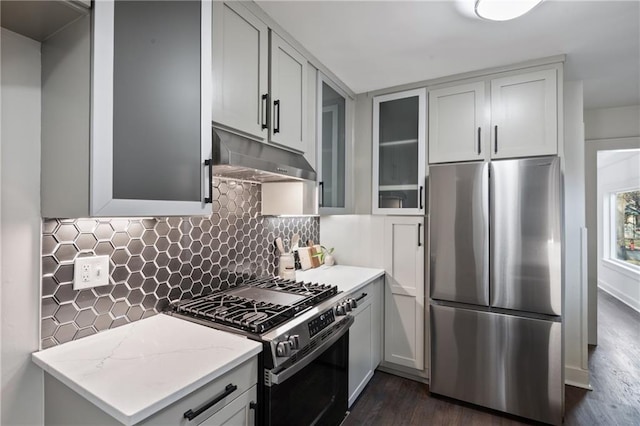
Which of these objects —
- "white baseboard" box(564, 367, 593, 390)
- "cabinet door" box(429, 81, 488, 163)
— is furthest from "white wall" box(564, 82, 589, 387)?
"cabinet door" box(429, 81, 488, 163)

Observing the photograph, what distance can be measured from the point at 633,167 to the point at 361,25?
550cm

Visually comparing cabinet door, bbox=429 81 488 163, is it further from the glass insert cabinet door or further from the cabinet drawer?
the cabinet drawer

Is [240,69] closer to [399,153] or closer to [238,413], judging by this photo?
[238,413]

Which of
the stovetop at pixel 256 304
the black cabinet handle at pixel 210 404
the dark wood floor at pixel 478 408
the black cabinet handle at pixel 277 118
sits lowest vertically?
the dark wood floor at pixel 478 408

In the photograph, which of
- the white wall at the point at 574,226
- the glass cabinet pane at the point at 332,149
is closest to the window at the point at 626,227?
the white wall at the point at 574,226

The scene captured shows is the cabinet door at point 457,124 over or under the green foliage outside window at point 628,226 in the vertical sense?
over

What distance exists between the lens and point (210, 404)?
1.02 m

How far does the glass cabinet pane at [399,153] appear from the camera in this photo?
2.69m

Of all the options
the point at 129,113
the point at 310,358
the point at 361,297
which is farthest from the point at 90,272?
the point at 361,297

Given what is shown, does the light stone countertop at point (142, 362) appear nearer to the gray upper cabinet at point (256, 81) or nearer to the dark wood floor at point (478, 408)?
the gray upper cabinet at point (256, 81)

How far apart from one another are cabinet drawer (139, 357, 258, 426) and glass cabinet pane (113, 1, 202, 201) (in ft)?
2.16

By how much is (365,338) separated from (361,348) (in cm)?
9

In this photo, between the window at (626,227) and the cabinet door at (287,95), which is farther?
the window at (626,227)

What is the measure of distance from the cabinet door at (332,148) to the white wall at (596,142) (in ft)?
8.80
